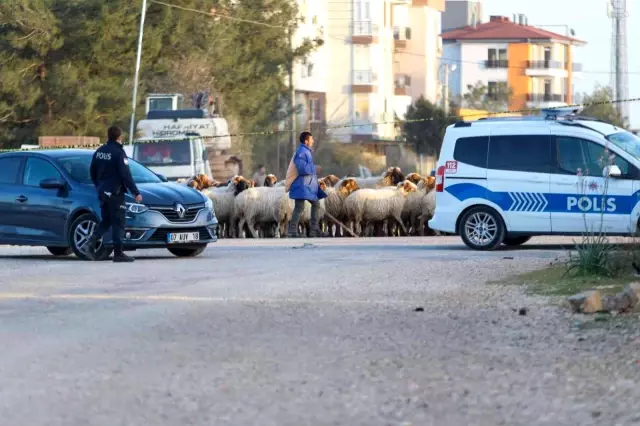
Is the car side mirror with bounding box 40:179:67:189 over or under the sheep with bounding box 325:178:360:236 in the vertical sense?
over

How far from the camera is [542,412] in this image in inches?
309

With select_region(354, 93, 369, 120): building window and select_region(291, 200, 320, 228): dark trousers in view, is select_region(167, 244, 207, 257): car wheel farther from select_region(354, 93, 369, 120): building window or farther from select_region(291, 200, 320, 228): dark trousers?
select_region(354, 93, 369, 120): building window

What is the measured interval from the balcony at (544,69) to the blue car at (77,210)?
96698 millimetres

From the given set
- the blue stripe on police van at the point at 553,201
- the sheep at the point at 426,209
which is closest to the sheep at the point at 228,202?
the sheep at the point at 426,209

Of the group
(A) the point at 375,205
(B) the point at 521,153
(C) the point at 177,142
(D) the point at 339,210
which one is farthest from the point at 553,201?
(C) the point at 177,142

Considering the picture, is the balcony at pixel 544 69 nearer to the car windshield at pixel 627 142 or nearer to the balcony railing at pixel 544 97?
the balcony railing at pixel 544 97

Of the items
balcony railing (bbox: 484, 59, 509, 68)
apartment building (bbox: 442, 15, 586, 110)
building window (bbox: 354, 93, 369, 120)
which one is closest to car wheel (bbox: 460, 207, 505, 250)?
building window (bbox: 354, 93, 369, 120)

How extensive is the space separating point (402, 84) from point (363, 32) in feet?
29.0

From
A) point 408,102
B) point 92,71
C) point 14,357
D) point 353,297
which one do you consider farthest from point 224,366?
point 408,102

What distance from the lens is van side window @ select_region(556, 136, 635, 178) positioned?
20.5 metres

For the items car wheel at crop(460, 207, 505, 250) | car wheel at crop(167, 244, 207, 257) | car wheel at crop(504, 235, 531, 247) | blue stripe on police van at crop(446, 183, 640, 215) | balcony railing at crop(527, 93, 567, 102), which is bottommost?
car wheel at crop(504, 235, 531, 247)

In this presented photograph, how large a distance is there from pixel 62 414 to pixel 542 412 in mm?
2463

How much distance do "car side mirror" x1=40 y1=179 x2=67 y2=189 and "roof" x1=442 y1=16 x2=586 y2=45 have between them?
3677 inches

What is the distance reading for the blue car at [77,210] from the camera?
774 inches
